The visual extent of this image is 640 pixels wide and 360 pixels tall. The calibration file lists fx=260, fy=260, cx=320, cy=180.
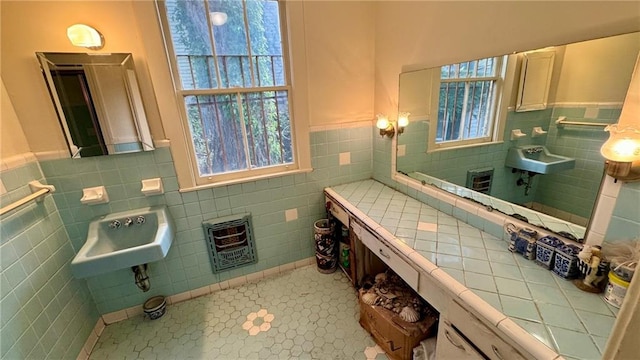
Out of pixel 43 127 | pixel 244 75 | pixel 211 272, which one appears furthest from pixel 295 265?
pixel 43 127

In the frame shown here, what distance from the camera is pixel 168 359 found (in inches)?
66.8

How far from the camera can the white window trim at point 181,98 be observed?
1.60m

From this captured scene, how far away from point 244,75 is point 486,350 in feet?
6.87

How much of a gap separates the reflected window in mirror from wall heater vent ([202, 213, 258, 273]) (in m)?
1.62

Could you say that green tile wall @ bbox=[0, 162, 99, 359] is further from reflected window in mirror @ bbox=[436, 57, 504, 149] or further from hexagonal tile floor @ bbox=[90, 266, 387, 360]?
reflected window in mirror @ bbox=[436, 57, 504, 149]

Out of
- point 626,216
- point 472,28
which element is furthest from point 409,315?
point 472,28

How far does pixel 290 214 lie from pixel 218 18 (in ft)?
Answer: 5.16

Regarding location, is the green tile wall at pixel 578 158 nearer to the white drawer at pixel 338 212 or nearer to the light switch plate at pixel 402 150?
the light switch plate at pixel 402 150

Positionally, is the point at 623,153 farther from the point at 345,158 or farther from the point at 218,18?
the point at 218,18

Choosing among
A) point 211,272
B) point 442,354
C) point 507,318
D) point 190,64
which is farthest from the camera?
point 211,272

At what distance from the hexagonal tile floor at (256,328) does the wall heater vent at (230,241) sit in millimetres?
259

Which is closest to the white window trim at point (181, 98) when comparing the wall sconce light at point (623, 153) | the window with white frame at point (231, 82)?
the window with white frame at point (231, 82)

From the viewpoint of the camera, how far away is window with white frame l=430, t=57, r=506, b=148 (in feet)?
4.59

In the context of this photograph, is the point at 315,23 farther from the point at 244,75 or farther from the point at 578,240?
the point at 578,240
